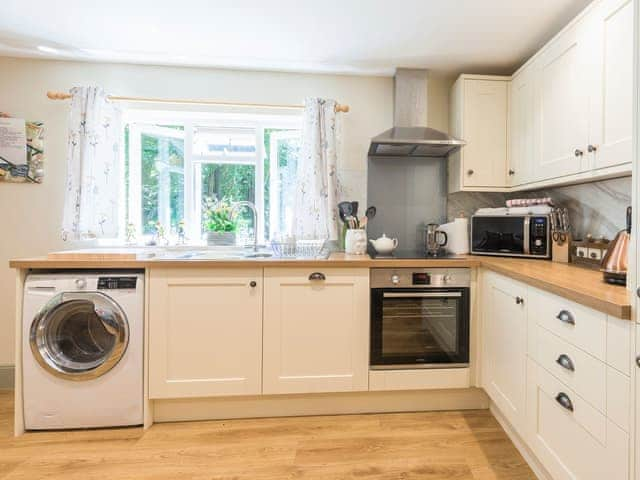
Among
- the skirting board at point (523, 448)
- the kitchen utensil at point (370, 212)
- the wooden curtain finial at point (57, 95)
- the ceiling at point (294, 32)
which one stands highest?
the ceiling at point (294, 32)

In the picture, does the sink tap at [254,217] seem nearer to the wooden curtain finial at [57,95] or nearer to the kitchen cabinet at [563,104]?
the wooden curtain finial at [57,95]

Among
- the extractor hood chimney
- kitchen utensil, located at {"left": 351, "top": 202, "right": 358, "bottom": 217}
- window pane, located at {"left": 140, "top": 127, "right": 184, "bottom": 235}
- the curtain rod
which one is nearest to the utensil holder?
the extractor hood chimney

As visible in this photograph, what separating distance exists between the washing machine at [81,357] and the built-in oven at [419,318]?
4.43 ft

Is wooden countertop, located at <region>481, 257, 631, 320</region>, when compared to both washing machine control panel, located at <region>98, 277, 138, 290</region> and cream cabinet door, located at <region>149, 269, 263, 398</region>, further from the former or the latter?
washing machine control panel, located at <region>98, 277, 138, 290</region>

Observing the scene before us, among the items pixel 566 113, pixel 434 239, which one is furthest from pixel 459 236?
pixel 566 113

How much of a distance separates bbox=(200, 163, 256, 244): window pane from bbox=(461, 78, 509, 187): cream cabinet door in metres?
1.63

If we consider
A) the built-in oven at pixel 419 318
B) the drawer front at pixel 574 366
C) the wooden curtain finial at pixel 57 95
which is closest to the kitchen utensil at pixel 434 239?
the built-in oven at pixel 419 318

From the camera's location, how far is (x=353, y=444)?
68.3 inches

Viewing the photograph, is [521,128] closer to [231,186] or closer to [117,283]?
[231,186]

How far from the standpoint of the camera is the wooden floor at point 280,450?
60.4 inches

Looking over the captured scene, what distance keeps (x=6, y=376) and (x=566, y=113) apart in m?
3.92

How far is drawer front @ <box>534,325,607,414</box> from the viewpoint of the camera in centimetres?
105

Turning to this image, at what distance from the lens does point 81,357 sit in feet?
6.08

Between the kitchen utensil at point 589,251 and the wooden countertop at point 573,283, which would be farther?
the kitchen utensil at point 589,251
